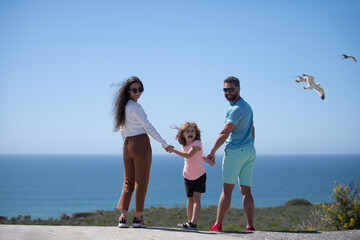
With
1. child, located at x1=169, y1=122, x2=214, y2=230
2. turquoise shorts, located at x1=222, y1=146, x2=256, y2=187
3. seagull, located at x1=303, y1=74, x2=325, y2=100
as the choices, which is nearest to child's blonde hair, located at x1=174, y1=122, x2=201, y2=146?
child, located at x1=169, y1=122, x2=214, y2=230

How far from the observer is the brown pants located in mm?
5285

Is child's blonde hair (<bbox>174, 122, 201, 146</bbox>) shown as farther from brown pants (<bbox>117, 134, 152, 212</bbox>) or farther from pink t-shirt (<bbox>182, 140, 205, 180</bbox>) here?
→ brown pants (<bbox>117, 134, 152, 212</bbox>)

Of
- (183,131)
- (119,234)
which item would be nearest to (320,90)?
(183,131)

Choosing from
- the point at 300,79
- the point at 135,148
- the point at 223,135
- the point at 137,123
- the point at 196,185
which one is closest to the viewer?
the point at 135,148

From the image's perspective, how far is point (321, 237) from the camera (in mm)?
5336

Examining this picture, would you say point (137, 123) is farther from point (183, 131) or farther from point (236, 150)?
point (236, 150)

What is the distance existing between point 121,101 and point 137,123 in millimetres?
444

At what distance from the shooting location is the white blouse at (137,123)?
5.30 meters

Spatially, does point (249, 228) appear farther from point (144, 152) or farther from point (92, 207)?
point (92, 207)

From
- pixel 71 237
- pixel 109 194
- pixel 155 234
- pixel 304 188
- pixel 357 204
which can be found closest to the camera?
pixel 71 237

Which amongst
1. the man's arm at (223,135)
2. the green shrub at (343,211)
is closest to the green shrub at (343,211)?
the green shrub at (343,211)

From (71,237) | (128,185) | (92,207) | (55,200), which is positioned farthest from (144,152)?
(55,200)

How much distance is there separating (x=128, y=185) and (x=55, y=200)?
86.3m

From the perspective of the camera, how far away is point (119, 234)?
15.6 ft
